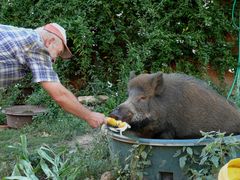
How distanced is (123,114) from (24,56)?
108cm

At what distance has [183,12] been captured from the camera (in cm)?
866

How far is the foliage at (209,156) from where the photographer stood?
411 centimetres

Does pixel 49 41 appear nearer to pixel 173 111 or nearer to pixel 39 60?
pixel 39 60

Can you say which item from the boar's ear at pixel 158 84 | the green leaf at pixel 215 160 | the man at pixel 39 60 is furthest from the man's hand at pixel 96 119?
the green leaf at pixel 215 160

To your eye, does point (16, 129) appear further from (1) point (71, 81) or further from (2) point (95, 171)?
(2) point (95, 171)

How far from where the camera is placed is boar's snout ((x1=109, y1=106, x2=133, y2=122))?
4.79 m

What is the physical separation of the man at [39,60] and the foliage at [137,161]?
1.34ft

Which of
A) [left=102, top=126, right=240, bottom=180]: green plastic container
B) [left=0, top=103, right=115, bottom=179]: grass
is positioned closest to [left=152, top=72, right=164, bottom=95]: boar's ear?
[left=102, top=126, right=240, bottom=180]: green plastic container

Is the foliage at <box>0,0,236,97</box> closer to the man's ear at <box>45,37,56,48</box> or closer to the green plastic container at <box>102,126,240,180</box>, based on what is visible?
the man's ear at <box>45,37,56,48</box>

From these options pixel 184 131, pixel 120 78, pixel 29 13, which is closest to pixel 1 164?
pixel 184 131

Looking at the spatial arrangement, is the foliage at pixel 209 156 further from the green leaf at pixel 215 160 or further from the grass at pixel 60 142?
the grass at pixel 60 142

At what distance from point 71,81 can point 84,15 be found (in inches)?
51.9

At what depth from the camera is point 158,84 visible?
199 inches

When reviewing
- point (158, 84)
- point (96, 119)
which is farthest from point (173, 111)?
point (96, 119)
